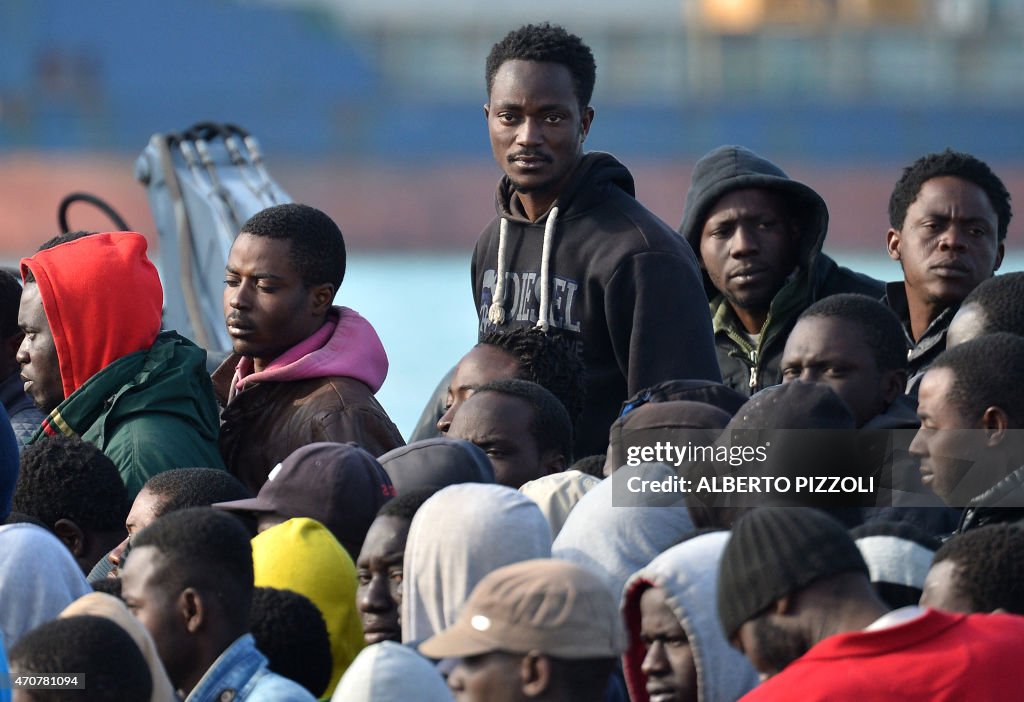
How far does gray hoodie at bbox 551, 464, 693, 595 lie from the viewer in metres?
3.66

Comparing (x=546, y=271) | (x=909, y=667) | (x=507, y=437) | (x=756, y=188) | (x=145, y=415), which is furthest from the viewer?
(x=756, y=188)

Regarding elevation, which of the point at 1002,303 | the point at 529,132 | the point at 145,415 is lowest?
the point at 145,415

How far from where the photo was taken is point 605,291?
5.15m

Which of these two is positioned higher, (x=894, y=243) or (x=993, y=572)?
(x=894, y=243)

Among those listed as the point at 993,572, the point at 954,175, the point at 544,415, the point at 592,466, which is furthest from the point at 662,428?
the point at 954,175

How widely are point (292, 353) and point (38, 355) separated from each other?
630 mm

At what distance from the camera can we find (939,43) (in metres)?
48.9

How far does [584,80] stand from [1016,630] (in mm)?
2778

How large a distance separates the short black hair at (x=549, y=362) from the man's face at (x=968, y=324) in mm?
912

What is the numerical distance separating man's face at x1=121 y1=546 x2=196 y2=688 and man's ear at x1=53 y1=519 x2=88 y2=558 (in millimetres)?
1025

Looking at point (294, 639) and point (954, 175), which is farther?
point (954, 175)

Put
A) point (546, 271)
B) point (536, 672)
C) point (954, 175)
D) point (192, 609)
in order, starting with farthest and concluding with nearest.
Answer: point (954, 175)
point (546, 271)
point (192, 609)
point (536, 672)

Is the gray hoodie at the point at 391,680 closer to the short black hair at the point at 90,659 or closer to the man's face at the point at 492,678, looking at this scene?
the man's face at the point at 492,678

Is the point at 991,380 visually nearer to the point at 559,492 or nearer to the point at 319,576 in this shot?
the point at 559,492
